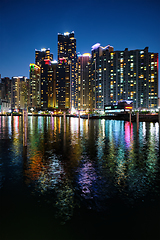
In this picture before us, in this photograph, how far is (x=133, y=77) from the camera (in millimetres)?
180500

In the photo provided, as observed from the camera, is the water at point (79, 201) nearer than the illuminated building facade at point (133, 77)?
Yes

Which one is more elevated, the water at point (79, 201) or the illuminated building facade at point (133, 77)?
the illuminated building facade at point (133, 77)

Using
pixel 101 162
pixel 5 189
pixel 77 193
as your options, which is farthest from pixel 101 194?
pixel 101 162

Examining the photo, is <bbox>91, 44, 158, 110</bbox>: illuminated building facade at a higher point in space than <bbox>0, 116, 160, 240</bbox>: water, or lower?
higher

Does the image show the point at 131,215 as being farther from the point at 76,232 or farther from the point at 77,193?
the point at 77,193

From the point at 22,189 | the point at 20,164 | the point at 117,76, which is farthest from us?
the point at 117,76

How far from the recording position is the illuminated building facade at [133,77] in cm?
17588

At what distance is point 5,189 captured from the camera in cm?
650

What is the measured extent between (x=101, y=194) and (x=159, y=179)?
3.16m

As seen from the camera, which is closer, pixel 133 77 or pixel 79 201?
pixel 79 201

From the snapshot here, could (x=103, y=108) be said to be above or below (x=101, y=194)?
above

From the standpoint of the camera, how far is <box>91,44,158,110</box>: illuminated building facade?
17588cm

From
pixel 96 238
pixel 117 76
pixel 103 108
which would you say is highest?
pixel 117 76

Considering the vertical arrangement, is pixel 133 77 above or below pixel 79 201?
above
